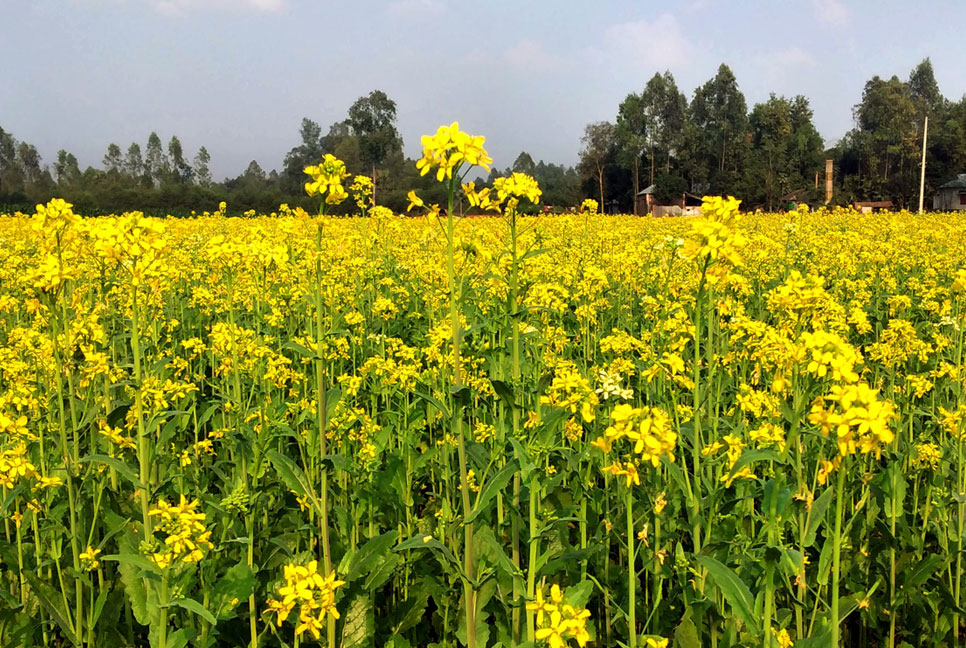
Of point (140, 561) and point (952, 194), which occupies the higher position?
point (952, 194)

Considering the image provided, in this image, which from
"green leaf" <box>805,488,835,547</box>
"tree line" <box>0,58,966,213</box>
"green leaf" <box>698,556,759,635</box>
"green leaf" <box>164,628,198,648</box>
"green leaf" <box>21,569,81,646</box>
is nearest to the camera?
"green leaf" <box>698,556,759,635</box>

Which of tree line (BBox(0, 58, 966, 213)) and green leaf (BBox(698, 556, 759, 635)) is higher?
tree line (BBox(0, 58, 966, 213))

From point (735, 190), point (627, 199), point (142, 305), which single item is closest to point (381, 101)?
point (627, 199)

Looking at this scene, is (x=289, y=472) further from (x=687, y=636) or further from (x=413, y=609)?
(x=687, y=636)

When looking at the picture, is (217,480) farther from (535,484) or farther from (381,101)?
(381,101)

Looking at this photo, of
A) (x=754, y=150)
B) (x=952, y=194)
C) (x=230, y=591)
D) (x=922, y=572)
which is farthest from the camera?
(x=754, y=150)

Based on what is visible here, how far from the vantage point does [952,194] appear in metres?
58.6

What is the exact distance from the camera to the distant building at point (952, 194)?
57594 mm

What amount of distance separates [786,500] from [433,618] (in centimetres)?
152

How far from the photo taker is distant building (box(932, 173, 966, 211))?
5759 centimetres

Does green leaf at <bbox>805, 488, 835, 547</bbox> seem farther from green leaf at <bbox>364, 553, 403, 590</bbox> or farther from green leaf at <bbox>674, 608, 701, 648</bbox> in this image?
green leaf at <bbox>364, 553, 403, 590</bbox>

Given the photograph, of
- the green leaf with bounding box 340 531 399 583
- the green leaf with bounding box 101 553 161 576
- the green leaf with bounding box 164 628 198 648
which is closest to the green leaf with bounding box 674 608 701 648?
the green leaf with bounding box 340 531 399 583

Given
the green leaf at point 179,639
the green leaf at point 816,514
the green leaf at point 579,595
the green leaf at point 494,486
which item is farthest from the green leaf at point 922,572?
the green leaf at point 179,639

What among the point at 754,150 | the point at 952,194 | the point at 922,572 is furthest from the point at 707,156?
the point at 922,572
